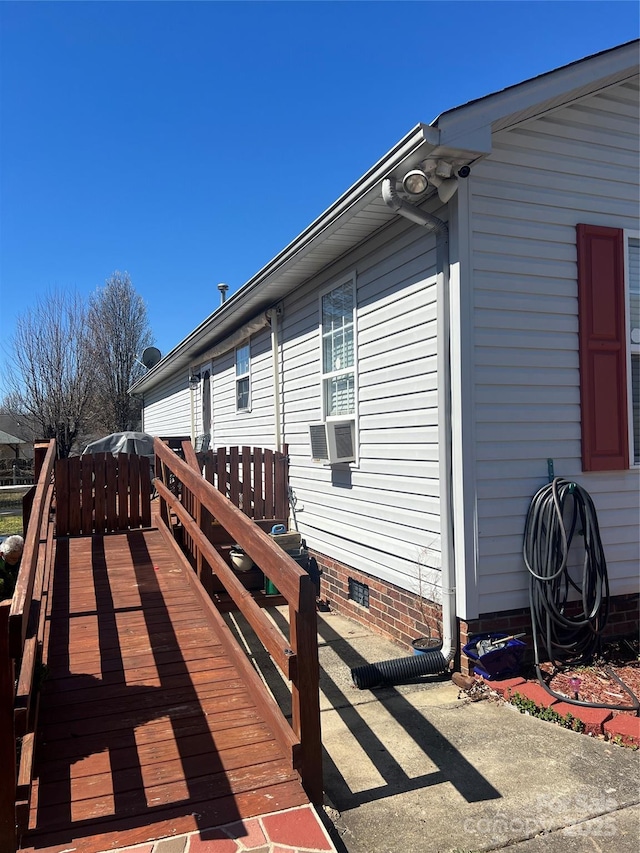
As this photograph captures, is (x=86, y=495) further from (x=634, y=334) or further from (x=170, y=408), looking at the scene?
(x=170, y=408)

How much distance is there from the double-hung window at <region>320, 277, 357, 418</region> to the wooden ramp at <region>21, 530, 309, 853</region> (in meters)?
2.54

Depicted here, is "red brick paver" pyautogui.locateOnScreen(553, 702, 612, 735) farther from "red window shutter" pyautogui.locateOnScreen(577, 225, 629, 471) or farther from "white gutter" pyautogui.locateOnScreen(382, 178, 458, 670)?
"red window shutter" pyautogui.locateOnScreen(577, 225, 629, 471)

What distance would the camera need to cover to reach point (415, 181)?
4164mm

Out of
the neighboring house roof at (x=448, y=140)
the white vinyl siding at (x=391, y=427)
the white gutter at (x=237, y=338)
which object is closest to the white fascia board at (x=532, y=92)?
the neighboring house roof at (x=448, y=140)

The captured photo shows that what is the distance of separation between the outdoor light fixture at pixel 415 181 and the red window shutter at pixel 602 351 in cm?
135

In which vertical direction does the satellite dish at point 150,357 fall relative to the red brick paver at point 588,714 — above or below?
above

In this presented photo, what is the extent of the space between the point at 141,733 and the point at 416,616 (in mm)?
2430

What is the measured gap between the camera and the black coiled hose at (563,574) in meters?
4.26

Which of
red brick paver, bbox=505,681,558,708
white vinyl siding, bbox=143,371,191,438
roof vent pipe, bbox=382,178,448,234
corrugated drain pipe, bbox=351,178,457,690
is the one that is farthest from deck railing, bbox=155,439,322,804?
white vinyl siding, bbox=143,371,191,438

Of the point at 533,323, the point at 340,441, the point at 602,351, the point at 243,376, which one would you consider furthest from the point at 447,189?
the point at 243,376

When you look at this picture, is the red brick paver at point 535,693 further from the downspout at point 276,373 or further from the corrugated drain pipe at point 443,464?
the downspout at point 276,373

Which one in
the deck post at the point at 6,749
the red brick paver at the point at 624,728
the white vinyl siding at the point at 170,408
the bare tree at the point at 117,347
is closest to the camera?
the deck post at the point at 6,749

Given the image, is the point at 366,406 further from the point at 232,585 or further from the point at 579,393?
the point at 232,585

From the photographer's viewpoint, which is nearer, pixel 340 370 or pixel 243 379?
pixel 340 370
